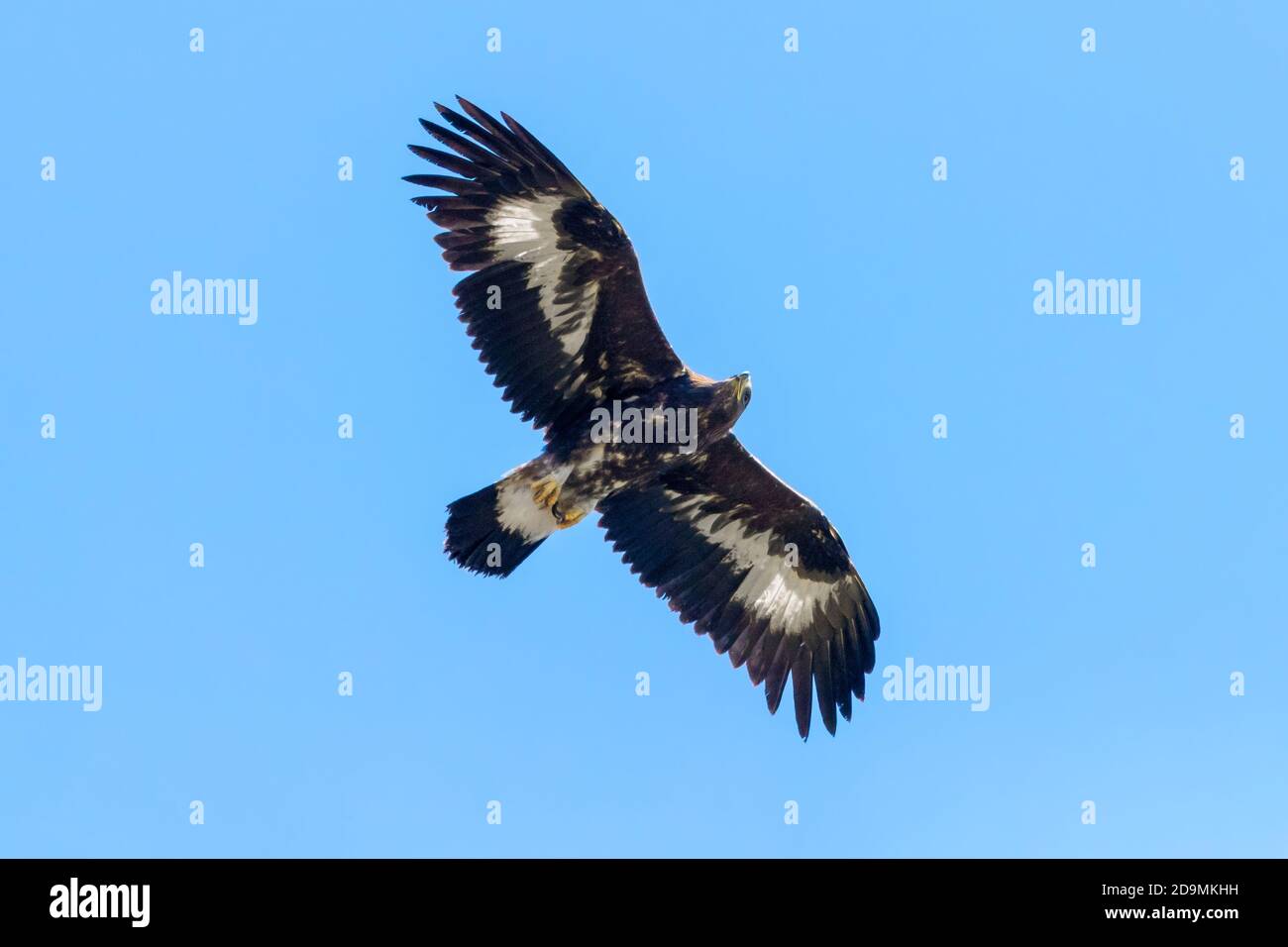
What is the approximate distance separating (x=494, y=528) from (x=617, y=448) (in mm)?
1332

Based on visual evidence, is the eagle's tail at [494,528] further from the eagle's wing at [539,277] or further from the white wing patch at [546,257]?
the white wing patch at [546,257]

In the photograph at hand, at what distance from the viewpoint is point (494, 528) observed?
14234 millimetres

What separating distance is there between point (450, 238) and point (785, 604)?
475 cm

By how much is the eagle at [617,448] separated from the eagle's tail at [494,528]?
0.01 m

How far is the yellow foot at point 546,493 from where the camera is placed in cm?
1442

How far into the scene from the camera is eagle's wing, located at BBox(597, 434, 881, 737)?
51.5ft

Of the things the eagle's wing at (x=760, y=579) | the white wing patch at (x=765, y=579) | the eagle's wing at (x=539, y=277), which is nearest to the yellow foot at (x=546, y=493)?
the eagle's wing at (x=539, y=277)

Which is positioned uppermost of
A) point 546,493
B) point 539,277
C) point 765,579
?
point 539,277

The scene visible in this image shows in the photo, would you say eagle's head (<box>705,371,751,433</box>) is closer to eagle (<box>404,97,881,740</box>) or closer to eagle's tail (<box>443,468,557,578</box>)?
eagle (<box>404,97,881,740</box>)

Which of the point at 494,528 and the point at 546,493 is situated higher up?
the point at 546,493

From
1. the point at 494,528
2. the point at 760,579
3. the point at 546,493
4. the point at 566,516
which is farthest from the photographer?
the point at 760,579

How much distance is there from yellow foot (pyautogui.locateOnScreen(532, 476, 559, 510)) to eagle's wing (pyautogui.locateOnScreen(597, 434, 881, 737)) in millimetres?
1169

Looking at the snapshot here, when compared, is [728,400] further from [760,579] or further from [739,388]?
[760,579]

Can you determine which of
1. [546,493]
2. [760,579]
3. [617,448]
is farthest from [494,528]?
[760,579]
